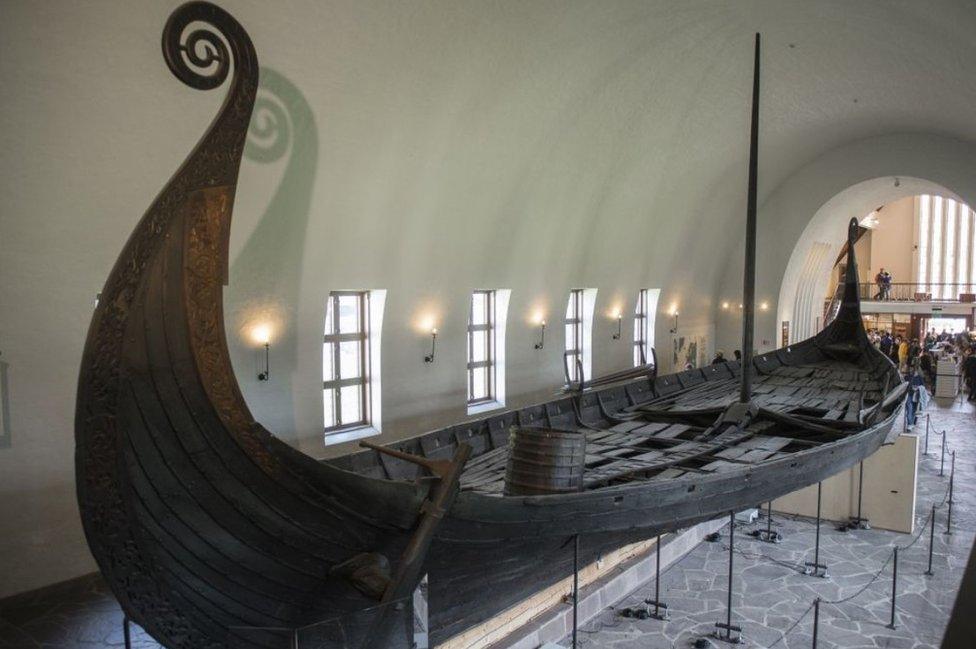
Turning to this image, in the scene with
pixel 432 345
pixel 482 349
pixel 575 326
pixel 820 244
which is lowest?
pixel 482 349

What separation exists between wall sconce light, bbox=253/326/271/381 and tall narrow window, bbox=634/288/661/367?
11.0m

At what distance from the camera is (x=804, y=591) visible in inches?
324

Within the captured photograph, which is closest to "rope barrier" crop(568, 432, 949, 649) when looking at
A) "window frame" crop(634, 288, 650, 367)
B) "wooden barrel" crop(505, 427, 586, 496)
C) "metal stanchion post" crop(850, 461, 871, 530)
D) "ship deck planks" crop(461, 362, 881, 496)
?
"metal stanchion post" crop(850, 461, 871, 530)

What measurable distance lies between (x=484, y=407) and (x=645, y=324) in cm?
696

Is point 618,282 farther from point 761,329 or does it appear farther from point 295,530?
point 295,530

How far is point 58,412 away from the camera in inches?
282

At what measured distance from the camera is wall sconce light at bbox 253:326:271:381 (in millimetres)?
8875

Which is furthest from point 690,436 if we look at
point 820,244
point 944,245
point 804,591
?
point 944,245

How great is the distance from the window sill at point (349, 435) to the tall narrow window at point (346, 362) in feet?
0.37

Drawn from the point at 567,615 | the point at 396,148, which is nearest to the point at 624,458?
the point at 567,615

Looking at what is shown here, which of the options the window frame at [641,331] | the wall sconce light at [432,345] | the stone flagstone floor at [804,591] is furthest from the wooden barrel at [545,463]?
the window frame at [641,331]

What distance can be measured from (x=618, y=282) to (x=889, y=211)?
2792cm

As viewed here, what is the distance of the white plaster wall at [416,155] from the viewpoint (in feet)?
22.3

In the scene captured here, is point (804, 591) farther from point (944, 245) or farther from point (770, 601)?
point (944, 245)
